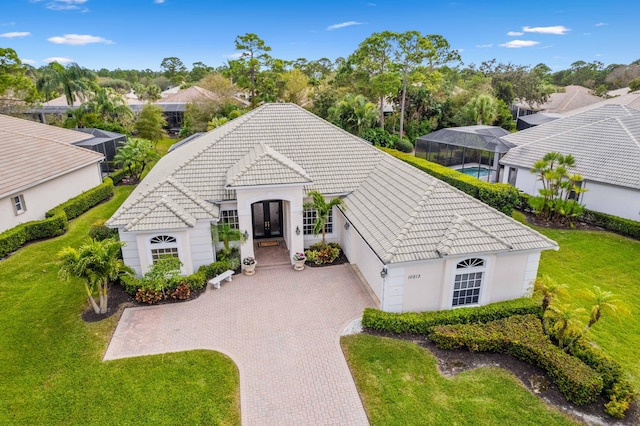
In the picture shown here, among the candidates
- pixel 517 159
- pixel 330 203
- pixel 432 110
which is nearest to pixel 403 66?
pixel 432 110

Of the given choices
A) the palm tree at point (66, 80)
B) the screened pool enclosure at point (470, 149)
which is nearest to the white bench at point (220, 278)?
the screened pool enclosure at point (470, 149)

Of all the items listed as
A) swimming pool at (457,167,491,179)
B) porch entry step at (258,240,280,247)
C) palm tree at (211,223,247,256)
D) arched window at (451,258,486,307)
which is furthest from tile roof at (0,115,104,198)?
swimming pool at (457,167,491,179)

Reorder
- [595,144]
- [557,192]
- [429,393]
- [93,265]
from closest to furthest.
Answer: [429,393] < [93,265] < [557,192] < [595,144]

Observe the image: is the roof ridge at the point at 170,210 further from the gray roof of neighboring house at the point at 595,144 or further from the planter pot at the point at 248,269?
the gray roof of neighboring house at the point at 595,144

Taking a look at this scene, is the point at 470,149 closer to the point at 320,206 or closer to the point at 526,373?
the point at 320,206

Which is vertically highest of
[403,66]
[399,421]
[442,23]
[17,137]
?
[442,23]

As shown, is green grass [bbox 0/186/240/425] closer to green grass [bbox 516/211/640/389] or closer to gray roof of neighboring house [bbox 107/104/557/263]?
gray roof of neighboring house [bbox 107/104/557/263]

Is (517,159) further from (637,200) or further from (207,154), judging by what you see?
(207,154)

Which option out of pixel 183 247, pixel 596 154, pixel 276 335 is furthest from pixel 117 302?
pixel 596 154
